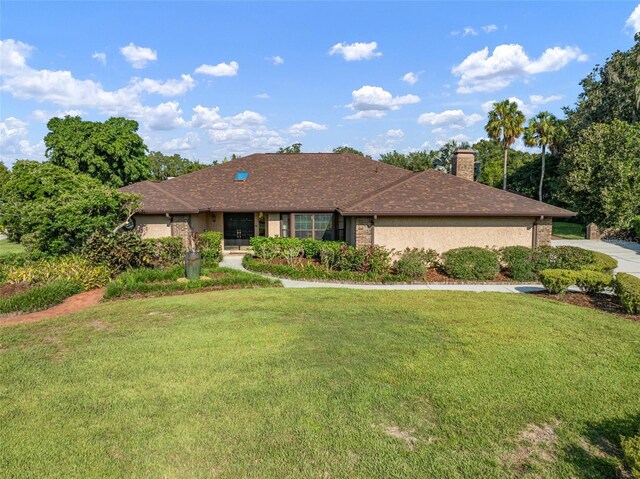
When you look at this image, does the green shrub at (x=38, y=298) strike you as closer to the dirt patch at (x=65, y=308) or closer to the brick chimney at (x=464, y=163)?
the dirt patch at (x=65, y=308)

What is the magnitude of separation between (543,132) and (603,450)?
3708 cm

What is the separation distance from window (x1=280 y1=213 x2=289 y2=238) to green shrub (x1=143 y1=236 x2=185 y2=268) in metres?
5.38

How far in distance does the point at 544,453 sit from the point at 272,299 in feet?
25.3

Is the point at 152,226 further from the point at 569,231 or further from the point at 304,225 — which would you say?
the point at 569,231

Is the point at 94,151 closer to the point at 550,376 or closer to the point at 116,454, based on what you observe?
the point at 116,454

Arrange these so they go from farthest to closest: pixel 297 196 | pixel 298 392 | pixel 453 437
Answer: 1. pixel 297 196
2. pixel 298 392
3. pixel 453 437

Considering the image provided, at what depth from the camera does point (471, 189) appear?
1742cm

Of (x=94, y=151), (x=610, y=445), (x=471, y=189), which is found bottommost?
(x=610, y=445)

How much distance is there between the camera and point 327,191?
846 inches

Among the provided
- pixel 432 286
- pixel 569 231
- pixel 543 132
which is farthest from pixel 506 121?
pixel 432 286

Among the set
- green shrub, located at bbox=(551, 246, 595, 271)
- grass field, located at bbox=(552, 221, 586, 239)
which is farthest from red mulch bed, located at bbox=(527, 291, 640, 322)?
grass field, located at bbox=(552, 221, 586, 239)

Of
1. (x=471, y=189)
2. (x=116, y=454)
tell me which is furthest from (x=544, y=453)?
(x=471, y=189)

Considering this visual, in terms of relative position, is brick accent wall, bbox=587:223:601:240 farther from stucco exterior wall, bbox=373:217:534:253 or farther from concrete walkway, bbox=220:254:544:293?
concrete walkway, bbox=220:254:544:293

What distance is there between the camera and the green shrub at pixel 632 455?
3.67 metres
